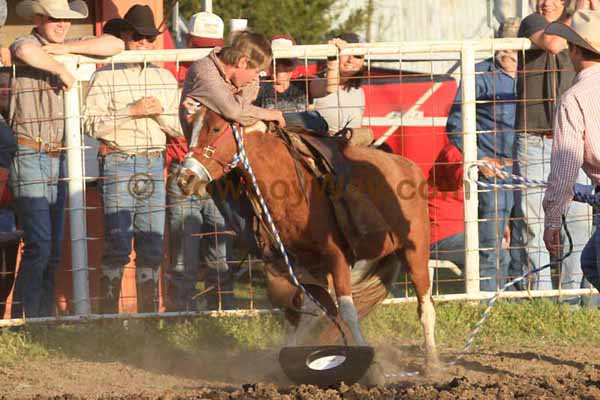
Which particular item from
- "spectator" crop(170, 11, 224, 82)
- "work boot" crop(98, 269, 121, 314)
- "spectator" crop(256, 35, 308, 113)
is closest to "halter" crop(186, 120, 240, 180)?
"spectator" crop(256, 35, 308, 113)

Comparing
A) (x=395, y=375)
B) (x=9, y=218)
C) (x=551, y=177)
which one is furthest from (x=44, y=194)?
(x=551, y=177)

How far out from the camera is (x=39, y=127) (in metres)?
9.40

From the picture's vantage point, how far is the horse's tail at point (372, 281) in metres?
8.53

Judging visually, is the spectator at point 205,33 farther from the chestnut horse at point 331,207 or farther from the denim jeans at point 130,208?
the chestnut horse at point 331,207

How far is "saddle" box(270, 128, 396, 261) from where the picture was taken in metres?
7.86

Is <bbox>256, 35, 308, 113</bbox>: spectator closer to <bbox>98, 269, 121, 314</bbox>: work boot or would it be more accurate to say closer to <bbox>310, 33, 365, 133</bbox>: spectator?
<bbox>310, 33, 365, 133</bbox>: spectator

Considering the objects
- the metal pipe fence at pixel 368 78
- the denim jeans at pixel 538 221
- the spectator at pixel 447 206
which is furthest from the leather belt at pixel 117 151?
the denim jeans at pixel 538 221

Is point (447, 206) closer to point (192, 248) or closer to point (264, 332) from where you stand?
point (264, 332)

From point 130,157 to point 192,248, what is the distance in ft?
3.01

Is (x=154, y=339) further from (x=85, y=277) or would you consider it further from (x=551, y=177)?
(x=551, y=177)

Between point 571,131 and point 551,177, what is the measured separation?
0.92 ft

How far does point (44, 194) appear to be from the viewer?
31.0 feet

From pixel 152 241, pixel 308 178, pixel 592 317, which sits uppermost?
pixel 308 178

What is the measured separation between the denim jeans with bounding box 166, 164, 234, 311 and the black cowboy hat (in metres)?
1.15
